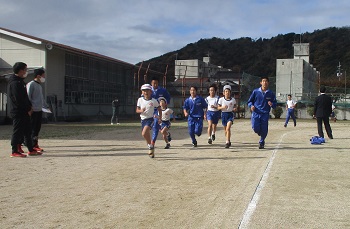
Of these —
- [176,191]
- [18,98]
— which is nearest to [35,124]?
[18,98]

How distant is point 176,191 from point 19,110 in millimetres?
5145

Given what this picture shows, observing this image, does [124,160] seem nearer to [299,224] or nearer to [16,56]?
[299,224]

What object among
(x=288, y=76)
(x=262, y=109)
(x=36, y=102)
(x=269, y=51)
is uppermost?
(x=269, y=51)

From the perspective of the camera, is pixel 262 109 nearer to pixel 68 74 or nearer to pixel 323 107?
pixel 323 107

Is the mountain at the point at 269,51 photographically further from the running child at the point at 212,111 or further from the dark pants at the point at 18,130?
the dark pants at the point at 18,130

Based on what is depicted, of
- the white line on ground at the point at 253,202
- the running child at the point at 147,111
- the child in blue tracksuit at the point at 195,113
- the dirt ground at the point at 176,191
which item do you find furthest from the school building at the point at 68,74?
the white line on ground at the point at 253,202

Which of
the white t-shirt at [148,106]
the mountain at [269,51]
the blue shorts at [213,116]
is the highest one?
the mountain at [269,51]

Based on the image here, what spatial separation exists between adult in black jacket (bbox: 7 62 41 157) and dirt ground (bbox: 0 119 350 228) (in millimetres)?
484

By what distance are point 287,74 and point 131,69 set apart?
2172 cm

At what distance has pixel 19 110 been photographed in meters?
9.48

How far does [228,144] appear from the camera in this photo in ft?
38.1

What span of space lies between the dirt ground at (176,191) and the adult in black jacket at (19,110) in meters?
0.48

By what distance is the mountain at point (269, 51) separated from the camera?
3403 inches

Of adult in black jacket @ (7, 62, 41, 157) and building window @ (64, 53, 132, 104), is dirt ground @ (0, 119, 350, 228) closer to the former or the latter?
adult in black jacket @ (7, 62, 41, 157)
